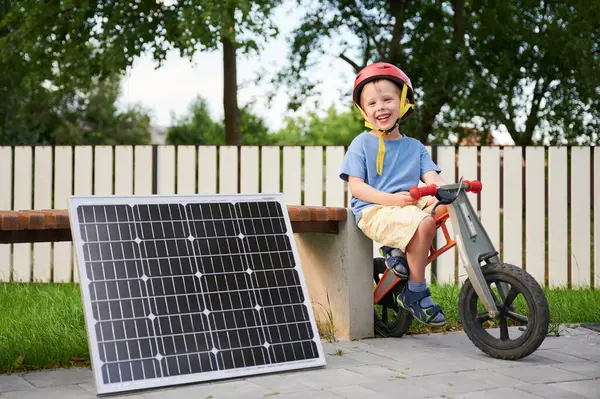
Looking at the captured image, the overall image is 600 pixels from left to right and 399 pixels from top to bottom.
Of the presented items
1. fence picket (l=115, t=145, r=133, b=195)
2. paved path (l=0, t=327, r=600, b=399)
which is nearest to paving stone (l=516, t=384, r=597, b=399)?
paved path (l=0, t=327, r=600, b=399)

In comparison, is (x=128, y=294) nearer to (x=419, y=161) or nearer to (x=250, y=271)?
(x=250, y=271)

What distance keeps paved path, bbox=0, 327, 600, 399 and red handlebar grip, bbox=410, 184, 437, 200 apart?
90cm

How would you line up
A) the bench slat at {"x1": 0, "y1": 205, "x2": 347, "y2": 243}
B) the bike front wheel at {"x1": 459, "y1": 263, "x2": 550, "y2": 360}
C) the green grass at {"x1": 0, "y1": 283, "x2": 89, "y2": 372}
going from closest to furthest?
the bench slat at {"x1": 0, "y1": 205, "x2": 347, "y2": 243} → the bike front wheel at {"x1": 459, "y1": 263, "x2": 550, "y2": 360} → the green grass at {"x1": 0, "y1": 283, "x2": 89, "y2": 372}

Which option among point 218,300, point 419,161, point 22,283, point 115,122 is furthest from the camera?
point 115,122

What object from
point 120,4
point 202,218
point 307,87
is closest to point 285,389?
point 202,218

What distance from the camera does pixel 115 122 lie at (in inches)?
1591

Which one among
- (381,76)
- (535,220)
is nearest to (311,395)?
(381,76)

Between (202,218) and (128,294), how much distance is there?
2.02 feet

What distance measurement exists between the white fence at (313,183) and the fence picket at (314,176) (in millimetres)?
11

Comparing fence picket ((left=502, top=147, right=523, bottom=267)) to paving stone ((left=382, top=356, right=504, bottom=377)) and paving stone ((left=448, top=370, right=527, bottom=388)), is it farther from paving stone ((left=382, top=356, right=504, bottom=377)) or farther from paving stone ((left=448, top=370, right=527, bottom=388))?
paving stone ((left=448, top=370, right=527, bottom=388))

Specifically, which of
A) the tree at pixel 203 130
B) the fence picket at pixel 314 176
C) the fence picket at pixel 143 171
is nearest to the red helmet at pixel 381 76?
the fence picket at pixel 314 176

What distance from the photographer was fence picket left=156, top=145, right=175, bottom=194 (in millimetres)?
9062

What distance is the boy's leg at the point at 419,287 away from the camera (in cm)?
462

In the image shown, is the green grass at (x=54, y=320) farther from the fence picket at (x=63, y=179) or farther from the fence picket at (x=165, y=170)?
the fence picket at (x=165, y=170)
